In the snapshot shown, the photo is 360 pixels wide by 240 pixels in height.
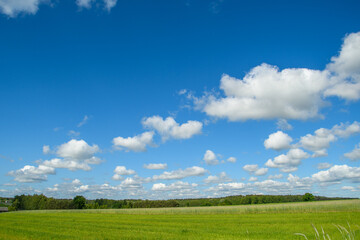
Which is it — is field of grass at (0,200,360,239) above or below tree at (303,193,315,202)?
below

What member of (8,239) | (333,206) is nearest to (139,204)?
(333,206)

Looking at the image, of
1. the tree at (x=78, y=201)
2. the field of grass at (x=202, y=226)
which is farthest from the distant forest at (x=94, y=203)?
the field of grass at (x=202, y=226)

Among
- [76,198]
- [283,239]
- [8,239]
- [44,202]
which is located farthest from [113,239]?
[44,202]

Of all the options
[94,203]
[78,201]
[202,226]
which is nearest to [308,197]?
[94,203]

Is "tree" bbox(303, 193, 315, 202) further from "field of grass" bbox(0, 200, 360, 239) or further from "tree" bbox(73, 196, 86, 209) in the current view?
"tree" bbox(73, 196, 86, 209)

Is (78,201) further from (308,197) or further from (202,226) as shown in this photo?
(308,197)

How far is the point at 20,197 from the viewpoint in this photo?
570 feet

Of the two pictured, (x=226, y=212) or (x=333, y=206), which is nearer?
(x=333, y=206)

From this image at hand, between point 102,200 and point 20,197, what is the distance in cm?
5188

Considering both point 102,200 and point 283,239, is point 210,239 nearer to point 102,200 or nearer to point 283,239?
point 283,239

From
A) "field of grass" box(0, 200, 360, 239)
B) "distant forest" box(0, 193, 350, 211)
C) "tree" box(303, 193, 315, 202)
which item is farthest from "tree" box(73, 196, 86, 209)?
"tree" box(303, 193, 315, 202)

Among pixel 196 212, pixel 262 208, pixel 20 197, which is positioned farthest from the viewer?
pixel 20 197

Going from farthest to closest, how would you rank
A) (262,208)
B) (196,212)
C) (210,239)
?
(196,212), (262,208), (210,239)

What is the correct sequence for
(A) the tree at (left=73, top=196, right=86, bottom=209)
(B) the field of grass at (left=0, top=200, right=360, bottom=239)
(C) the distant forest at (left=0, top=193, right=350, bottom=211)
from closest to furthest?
(B) the field of grass at (left=0, top=200, right=360, bottom=239) < (A) the tree at (left=73, top=196, right=86, bottom=209) < (C) the distant forest at (left=0, top=193, right=350, bottom=211)
